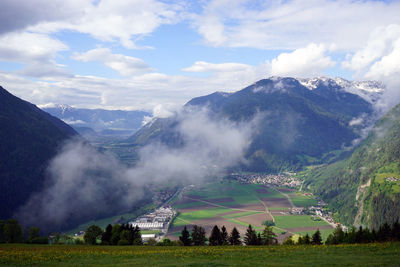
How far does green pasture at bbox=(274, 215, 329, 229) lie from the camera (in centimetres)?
17888

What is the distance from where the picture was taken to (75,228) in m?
191

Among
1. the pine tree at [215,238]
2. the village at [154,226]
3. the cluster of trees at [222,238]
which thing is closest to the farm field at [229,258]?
the pine tree at [215,238]

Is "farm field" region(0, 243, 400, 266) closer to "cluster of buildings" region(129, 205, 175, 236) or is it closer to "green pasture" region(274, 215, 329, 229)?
"cluster of buildings" region(129, 205, 175, 236)

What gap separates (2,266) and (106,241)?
5709cm

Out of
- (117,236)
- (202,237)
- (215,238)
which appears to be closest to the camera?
(215,238)

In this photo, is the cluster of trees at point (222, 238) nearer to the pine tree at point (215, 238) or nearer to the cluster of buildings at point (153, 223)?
the pine tree at point (215, 238)

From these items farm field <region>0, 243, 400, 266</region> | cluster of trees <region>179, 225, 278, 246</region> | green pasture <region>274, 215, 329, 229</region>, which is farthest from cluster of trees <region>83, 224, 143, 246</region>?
green pasture <region>274, 215, 329, 229</region>

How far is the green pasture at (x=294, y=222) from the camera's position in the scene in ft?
587

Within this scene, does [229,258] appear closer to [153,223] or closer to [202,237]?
[202,237]

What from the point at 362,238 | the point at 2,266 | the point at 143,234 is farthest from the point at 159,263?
the point at 143,234

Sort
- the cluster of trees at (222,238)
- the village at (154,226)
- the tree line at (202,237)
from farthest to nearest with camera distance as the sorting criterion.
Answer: the village at (154,226)
the cluster of trees at (222,238)
the tree line at (202,237)

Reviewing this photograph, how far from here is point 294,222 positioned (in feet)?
610

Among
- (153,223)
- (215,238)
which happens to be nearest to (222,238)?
(215,238)

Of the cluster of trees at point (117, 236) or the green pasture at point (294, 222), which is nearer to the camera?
the cluster of trees at point (117, 236)
